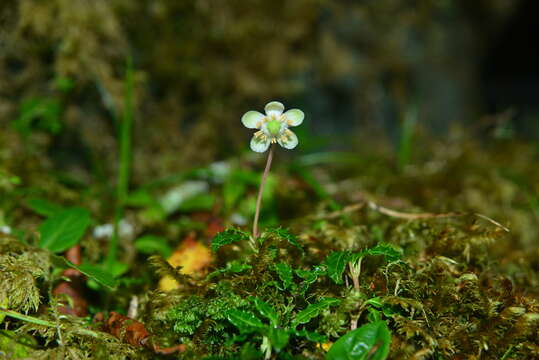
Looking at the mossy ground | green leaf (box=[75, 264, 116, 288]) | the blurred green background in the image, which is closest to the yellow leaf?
the mossy ground

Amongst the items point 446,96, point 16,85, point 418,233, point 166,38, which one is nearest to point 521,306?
point 418,233

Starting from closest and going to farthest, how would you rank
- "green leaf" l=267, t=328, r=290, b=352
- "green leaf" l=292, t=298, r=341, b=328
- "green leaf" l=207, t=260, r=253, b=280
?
"green leaf" l=267, t=328, r=290, b=352, "green leaf" l=292, t=298, r=341, b=328, "green leaf" l=207, t=260, r=253, b=280

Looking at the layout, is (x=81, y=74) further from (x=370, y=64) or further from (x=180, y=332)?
(x=370, y=64)

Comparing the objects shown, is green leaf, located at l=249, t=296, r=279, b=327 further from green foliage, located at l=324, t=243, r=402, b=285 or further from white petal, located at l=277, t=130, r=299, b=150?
white petal, located at l=277, t=130, r=299, b=150

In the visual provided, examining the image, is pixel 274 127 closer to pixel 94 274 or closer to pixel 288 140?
pixel 288 140

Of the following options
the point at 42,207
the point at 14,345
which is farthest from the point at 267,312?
the point at 42,207

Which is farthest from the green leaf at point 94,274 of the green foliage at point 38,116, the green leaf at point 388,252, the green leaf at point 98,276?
the green foliage at point 38,116

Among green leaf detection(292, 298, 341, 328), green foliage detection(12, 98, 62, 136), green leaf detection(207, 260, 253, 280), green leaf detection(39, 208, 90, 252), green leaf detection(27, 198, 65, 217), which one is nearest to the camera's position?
green leaf detection(292, 298, 341, 328)
